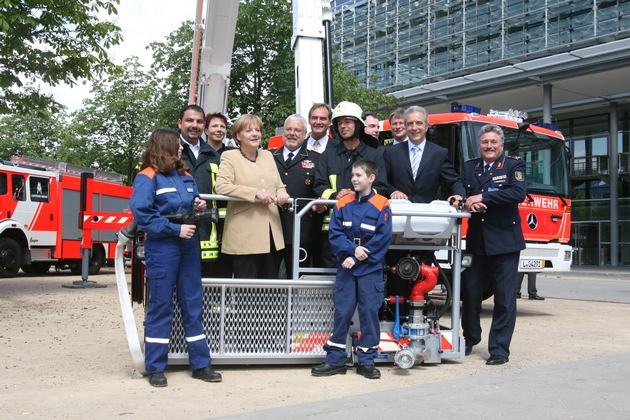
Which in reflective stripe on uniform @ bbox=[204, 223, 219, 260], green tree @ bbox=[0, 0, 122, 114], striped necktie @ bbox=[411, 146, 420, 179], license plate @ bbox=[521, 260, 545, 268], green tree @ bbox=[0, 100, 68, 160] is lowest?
license plate @ bbox=[521, 260, 545, 268]

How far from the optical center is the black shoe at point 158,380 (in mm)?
5277

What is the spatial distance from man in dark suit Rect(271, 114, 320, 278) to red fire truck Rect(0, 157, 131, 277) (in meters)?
9.03

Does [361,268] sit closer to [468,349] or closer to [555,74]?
[468,349]

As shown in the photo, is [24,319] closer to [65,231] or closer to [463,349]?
[463,349]

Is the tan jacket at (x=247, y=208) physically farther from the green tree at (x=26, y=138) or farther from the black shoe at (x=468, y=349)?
the green tree at (x=26, y=138)

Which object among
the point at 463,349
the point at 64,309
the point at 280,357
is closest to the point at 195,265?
the point at 280,357

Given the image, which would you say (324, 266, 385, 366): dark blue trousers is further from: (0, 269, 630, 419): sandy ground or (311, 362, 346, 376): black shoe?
(0, 269, 630, 419): sandy ground

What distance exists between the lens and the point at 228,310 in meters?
5.98

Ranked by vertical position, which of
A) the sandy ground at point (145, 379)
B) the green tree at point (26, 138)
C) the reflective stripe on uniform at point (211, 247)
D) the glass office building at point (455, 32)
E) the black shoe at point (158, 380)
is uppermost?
the glass office building at point (455, 32)

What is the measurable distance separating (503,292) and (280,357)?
2208 millimetres

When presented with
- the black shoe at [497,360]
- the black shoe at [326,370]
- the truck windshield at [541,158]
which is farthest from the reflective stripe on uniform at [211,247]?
the truck windshield at [541,158]

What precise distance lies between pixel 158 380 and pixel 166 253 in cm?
96

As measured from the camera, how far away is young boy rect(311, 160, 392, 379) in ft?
18.9

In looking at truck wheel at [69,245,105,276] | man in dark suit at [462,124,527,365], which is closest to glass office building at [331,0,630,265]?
truck wheel at [69,245,105,276]
